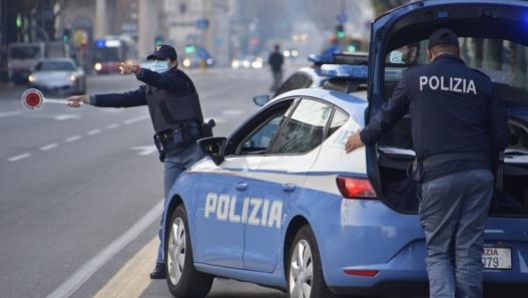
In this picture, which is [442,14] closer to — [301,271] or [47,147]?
[301,271]

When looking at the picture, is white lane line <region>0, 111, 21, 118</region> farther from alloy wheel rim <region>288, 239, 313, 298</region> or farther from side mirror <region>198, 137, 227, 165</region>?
alloy wheel rim <region>288, 239, 313, 298</region>

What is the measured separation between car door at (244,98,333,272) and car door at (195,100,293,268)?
→ 0.13m

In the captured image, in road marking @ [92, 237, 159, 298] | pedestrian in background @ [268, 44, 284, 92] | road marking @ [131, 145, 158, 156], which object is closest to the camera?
road marking @ [92, 237, 159, 298]

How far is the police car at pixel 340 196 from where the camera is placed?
25.4 feet

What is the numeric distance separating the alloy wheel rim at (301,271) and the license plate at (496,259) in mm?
927

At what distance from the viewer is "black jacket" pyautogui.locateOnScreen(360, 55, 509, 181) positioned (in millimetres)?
7586

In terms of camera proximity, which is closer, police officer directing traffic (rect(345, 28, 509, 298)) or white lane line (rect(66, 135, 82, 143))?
police officer directing traffic (rect(345, 28, 509, 298))

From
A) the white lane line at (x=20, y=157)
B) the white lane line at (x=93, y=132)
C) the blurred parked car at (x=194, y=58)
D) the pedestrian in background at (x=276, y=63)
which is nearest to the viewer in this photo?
the white lane line at (x=20, y=157)

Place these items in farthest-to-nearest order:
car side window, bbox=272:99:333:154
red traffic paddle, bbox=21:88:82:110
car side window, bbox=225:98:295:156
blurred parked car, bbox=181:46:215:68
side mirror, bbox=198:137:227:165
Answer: blurred parked car, bbox=181:46:215:68 → red traffic paddle, bbox=21:88:82:110 → side mirror, bbox=198:137:227:165 → car side window, bbox=225:98:295:156 → car side window, bbox=272:99:333:154

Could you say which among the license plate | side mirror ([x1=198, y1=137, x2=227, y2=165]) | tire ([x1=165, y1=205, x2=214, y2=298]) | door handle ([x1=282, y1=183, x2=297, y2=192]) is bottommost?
tire ([x1=165, y1=205, x2=214, y2=298])

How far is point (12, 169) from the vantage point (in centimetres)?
2191

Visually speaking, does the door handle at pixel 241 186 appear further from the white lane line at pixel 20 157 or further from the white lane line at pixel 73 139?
the white lane line at pixel 73 139

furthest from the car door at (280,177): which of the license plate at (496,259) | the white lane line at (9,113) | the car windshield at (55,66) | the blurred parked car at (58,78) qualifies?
the car windshield at (55,66)

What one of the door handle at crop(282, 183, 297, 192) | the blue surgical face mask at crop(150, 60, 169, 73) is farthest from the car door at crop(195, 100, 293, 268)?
the blue surgical face mask at crop(150, 60, 169, 73)
